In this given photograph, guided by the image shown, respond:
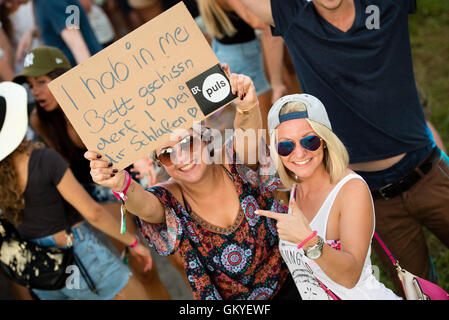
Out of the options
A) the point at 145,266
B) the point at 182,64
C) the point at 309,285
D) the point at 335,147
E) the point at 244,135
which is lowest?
the point at 145,266

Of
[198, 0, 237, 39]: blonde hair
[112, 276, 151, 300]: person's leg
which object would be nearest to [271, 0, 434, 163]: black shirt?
[198, 0, 237, 39]: blonde hair

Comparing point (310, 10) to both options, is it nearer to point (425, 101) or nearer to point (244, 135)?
point (244, 135)

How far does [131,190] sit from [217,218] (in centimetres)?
42

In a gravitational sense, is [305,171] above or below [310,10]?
below

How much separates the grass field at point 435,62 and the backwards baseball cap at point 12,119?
8.13 feet

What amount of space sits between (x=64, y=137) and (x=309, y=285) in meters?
2.02

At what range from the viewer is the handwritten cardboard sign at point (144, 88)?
1.63 metres

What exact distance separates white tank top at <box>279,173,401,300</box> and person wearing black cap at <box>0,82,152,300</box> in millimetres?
1201

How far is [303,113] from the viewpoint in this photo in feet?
5.97

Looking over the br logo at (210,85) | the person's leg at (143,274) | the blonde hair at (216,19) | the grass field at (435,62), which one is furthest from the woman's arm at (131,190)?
the grass field at (435,62)

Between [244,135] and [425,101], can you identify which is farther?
[425,101]

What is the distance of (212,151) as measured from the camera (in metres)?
2.04

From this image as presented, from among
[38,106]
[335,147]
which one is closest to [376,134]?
[335,147]

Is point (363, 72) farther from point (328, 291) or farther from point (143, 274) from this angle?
point (143, 274)
